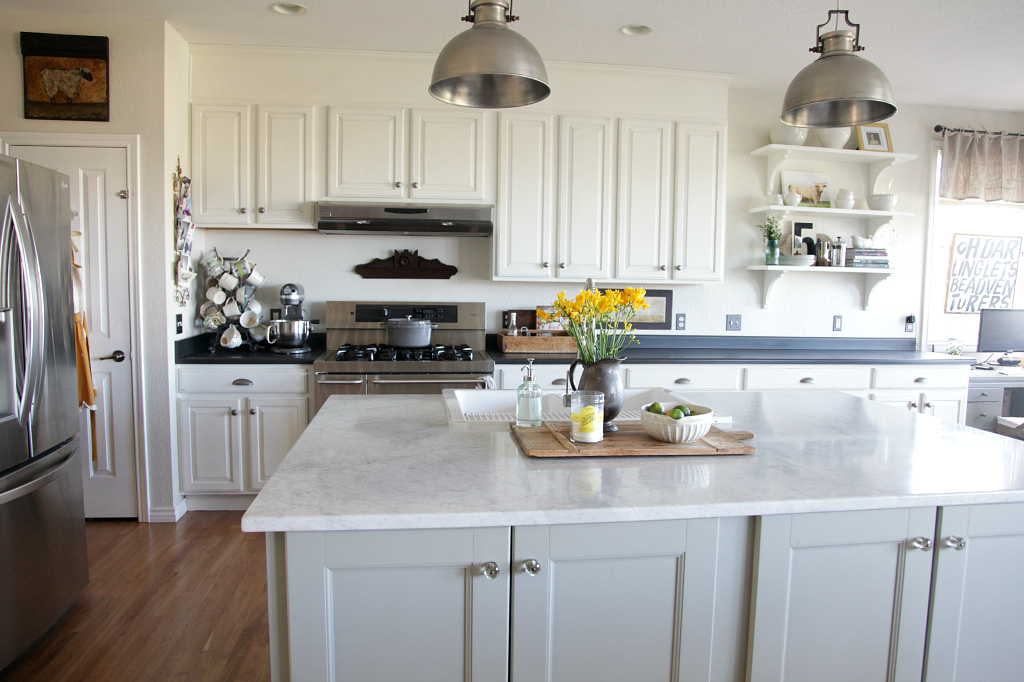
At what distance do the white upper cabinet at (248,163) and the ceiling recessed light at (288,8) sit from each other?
1.83ft

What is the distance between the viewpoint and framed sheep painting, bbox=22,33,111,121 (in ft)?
10.2

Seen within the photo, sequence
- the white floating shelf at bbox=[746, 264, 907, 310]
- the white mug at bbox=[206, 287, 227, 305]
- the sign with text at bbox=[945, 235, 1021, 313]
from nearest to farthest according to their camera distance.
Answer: the white mug at bbox=[206, 287, 227, 305], the white floating shelf at bbox=[746, 264, 907, 310], the sign with text at bbox=[945, 235, 1021, 313]

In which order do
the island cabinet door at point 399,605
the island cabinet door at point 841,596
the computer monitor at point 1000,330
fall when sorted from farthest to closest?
1. the computer monitor at point 1000,330
2. the island cabinet door at point 841,596
3. the island cabinet door at point 399,605

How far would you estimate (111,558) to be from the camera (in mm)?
2887

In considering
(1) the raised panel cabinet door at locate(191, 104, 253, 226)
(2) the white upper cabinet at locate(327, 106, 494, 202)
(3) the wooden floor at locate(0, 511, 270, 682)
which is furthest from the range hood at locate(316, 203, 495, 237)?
(3) the wooden floor at locate(0, 511, 270, 682)

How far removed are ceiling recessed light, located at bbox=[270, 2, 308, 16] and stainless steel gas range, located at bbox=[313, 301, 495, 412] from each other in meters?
1.53

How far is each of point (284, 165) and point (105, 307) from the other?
116 cm

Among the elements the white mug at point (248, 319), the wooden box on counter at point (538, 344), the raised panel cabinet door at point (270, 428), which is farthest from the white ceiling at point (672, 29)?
the raised panel cabinet door at point (270, 428)

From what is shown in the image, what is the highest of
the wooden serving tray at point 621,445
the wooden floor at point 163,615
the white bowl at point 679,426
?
the white bowl at point 679,426

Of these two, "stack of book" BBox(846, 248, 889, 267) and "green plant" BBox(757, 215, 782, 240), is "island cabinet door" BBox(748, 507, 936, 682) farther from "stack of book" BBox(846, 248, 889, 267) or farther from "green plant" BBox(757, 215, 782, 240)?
"stack of book" BBox(846, 248, 889, 267)

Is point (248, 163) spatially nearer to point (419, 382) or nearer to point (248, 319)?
point (248, 319)

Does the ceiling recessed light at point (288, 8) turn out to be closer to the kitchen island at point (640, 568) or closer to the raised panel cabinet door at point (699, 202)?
the raised panel cabinet door at point (699, 202)

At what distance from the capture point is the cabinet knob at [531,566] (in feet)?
4.16

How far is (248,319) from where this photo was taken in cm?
367
